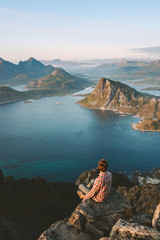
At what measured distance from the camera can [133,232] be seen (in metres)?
9.40

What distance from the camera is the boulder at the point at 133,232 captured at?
29.3ft

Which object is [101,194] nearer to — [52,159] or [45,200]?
[45,200]

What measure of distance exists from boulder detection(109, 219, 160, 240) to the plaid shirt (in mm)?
3509

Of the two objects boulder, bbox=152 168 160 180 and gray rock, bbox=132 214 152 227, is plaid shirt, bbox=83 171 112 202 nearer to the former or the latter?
gray rock, bbox=132 214 152 227

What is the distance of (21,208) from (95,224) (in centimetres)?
5241

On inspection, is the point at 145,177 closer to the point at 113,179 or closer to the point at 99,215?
the point at 113,179

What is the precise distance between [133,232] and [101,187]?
4262mm

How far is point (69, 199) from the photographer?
70.1 m

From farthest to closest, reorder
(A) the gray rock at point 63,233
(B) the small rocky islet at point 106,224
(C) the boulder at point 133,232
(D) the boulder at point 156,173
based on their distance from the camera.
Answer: (D) the boulder at point 156,173 → (A) the gray rock at point 63,233 → (B) the small rocky islet at point 106,224 → (C) the boulder at point 133,232

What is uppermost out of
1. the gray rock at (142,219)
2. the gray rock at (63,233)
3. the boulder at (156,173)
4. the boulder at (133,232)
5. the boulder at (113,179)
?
the boulder at (133,232)

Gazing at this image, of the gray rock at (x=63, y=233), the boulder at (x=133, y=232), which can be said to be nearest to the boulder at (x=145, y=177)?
the gray rock at (x=63, y=233)

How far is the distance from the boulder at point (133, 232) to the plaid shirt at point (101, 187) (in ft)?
11.5

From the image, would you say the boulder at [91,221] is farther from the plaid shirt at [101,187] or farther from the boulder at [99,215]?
the plaid shirt at [101,187]

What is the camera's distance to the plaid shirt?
13.4 m
